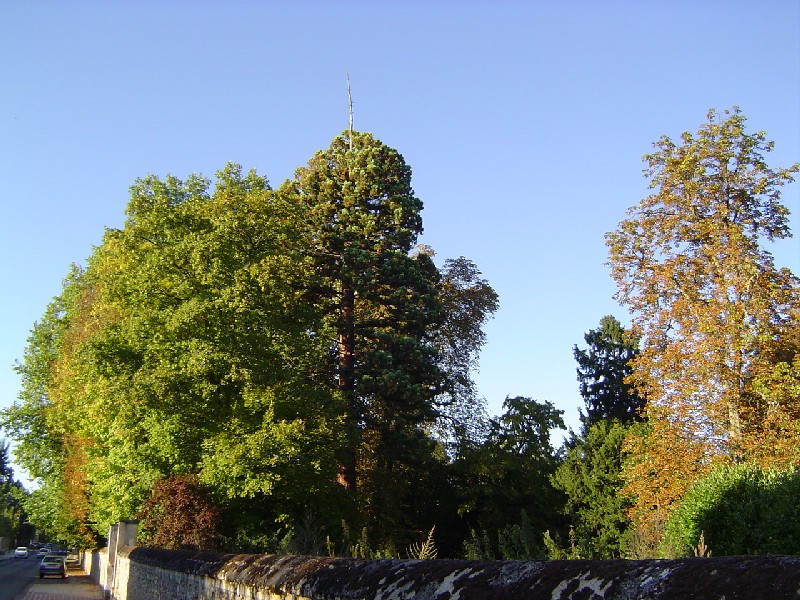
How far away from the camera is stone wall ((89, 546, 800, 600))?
2566 millimetres

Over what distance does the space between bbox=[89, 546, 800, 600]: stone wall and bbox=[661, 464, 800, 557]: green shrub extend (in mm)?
10185

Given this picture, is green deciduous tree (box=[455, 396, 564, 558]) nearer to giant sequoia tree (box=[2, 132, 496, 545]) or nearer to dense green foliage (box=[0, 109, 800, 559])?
dense green foliage (box=[0, 109, 800, 559])

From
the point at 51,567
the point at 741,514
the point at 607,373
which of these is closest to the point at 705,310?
the point at 741,514

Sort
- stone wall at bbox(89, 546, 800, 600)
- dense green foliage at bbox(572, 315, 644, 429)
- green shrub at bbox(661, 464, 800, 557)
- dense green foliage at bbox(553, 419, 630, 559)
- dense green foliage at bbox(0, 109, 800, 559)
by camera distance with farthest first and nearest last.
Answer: dense green foliage at bbox(572, 315, 644, 429), dense green foliage at bbox(553, 419, 630, 559), dense green foliage at bbox(0, 109, 800, 559), green shrub at bbox(661, 464, 800, 557), stone wall at bbox(89, 546, 800, 600)

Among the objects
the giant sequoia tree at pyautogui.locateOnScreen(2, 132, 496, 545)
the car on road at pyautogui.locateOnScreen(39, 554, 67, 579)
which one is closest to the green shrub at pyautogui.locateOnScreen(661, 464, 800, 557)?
the giant sequoia tree at pyautogui.locateOnScreen(2, 132, 496, 545)

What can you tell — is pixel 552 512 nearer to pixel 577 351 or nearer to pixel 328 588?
Result: pixel 577 351

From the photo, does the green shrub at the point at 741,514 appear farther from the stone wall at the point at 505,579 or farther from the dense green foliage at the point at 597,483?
the dense green foliage at the point at 597,483

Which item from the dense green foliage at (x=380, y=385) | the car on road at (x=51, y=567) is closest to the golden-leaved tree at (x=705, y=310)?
the dense green foliage at (x=380, y=385)

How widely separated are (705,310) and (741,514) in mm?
8391

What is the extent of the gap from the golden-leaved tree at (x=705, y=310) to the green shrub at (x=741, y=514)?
4344mm

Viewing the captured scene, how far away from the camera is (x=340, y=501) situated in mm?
26891

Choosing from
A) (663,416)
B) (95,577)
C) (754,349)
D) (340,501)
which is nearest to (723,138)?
(754,349)

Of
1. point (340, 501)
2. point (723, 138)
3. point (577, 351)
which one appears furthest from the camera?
point (577, 351)

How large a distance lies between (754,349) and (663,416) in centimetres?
343
